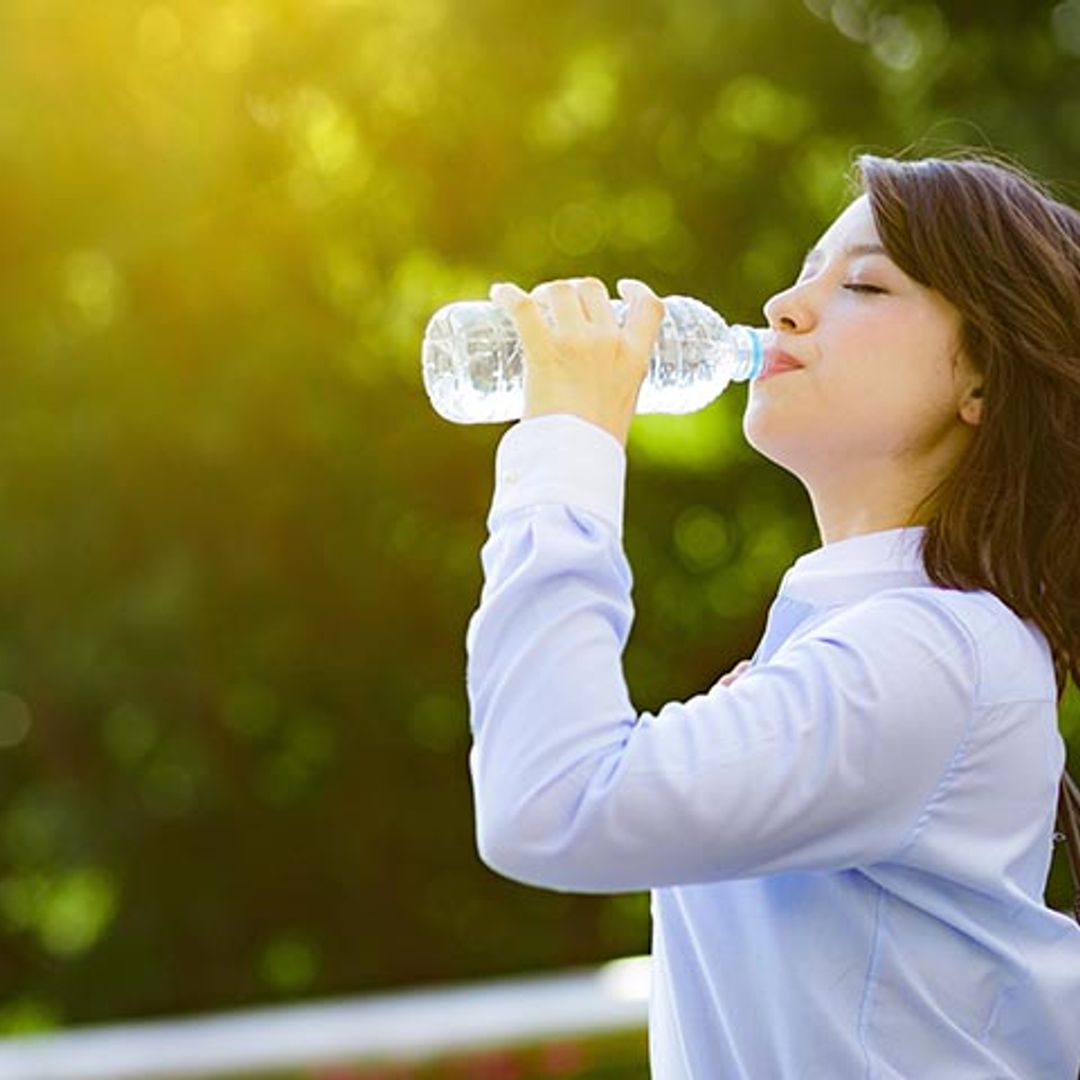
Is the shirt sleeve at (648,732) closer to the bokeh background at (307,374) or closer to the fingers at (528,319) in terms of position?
the fingers at (528,319)

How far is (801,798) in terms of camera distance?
1075 mm

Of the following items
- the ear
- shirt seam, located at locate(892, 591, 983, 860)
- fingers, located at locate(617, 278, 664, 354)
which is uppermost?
fingers, located at locate(617, 278, 664, 354)

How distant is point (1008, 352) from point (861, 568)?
0.17m

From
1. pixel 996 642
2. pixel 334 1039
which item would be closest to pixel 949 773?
pixel 996 642

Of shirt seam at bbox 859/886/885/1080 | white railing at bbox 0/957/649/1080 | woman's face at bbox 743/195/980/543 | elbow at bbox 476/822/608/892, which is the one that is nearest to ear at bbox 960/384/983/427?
woman's face at bbox 743/195/980/543

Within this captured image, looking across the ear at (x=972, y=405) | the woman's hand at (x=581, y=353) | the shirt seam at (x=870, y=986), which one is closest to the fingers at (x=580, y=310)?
the woman's hand at (x=581, y=353)

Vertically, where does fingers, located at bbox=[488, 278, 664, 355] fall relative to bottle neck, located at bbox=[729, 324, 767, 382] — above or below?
above

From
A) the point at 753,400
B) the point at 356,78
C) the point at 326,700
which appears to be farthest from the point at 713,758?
the point at 326,700

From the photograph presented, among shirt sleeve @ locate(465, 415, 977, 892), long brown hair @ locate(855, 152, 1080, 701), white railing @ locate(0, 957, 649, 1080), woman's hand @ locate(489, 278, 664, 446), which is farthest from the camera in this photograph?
white railing @ locate(0, 957, 649, 1080)

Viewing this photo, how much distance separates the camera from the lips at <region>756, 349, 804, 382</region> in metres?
1.32

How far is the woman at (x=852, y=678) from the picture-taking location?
1074mm

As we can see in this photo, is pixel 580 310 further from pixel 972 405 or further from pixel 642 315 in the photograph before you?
pixel 972 405

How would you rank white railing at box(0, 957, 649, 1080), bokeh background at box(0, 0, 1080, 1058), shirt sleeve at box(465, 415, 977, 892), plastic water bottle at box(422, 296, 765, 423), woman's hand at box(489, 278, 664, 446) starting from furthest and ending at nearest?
bokeh background at box(0, 0, 1080, 1058)
white railing at box(0, 957, 649, 1080)
plastic water bottle at box(422, 296, 765, 423)
woman's hand at box(489, 278, 664, 446)
shirt sleeve at box(465, 415, 977, 892)

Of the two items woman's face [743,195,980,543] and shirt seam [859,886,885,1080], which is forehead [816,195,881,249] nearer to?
woman's face [743,195,980,543]
